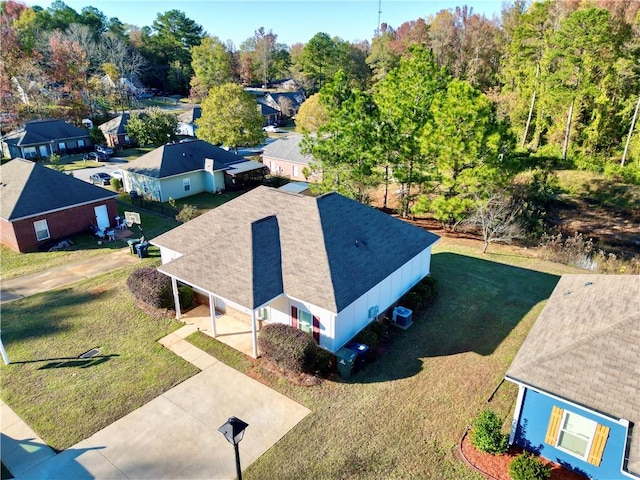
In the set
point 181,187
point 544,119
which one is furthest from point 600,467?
point 544,119

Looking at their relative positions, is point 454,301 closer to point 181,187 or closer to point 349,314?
point 349,314

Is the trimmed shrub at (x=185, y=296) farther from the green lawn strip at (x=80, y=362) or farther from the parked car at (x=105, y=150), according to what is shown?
the parked car at (x=105, y=150)

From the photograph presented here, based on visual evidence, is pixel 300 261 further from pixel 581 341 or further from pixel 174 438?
pixel 581 341

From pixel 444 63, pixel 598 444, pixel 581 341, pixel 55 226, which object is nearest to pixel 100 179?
pixel 55 226

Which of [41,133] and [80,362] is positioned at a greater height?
[41,133]

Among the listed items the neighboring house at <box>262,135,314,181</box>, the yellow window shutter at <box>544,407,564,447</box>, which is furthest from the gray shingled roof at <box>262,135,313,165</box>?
the yellow window shutter at <box>544,407,564,447</box>

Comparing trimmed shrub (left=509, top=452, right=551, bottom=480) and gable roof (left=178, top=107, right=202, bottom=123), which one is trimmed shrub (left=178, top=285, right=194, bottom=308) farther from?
gable roof (left=178, top=107, right=202, bottom=123)
